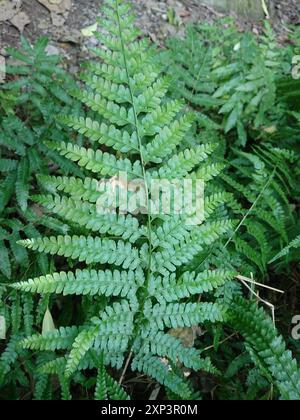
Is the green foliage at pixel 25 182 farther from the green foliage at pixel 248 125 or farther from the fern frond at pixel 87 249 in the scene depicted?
the green foliage at pixel 248 125

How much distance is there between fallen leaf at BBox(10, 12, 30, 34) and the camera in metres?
3.55

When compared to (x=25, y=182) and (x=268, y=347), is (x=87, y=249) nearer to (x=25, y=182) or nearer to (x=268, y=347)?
(x=25, y=182)

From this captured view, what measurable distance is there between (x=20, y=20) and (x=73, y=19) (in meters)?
0.48

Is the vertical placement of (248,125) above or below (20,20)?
below

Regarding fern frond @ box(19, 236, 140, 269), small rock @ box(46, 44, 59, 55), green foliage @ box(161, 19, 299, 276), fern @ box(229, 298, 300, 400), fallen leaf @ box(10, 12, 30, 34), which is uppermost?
fallen leaf @ box(10, 12, 30, 34)

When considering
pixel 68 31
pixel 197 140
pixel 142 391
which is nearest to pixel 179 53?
pixel 197 140

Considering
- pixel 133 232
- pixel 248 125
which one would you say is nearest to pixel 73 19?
pixel 248 125

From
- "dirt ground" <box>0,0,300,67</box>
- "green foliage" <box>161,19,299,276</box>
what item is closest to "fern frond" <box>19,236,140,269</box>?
"green foliage" <box>161,19,299,276</box>

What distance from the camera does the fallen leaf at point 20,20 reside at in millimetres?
3553

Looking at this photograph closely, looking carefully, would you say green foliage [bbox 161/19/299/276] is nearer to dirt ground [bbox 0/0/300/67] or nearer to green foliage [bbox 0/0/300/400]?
green foliage [bbox 0/0/300/400]

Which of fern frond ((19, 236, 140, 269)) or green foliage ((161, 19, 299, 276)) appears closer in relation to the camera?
fern frond ((19, 236, 140, 269))

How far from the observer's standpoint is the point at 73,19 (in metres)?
3.84

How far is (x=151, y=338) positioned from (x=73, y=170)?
1094 millimetres

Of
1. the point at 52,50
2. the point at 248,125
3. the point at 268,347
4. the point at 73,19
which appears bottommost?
the point at 268,347
